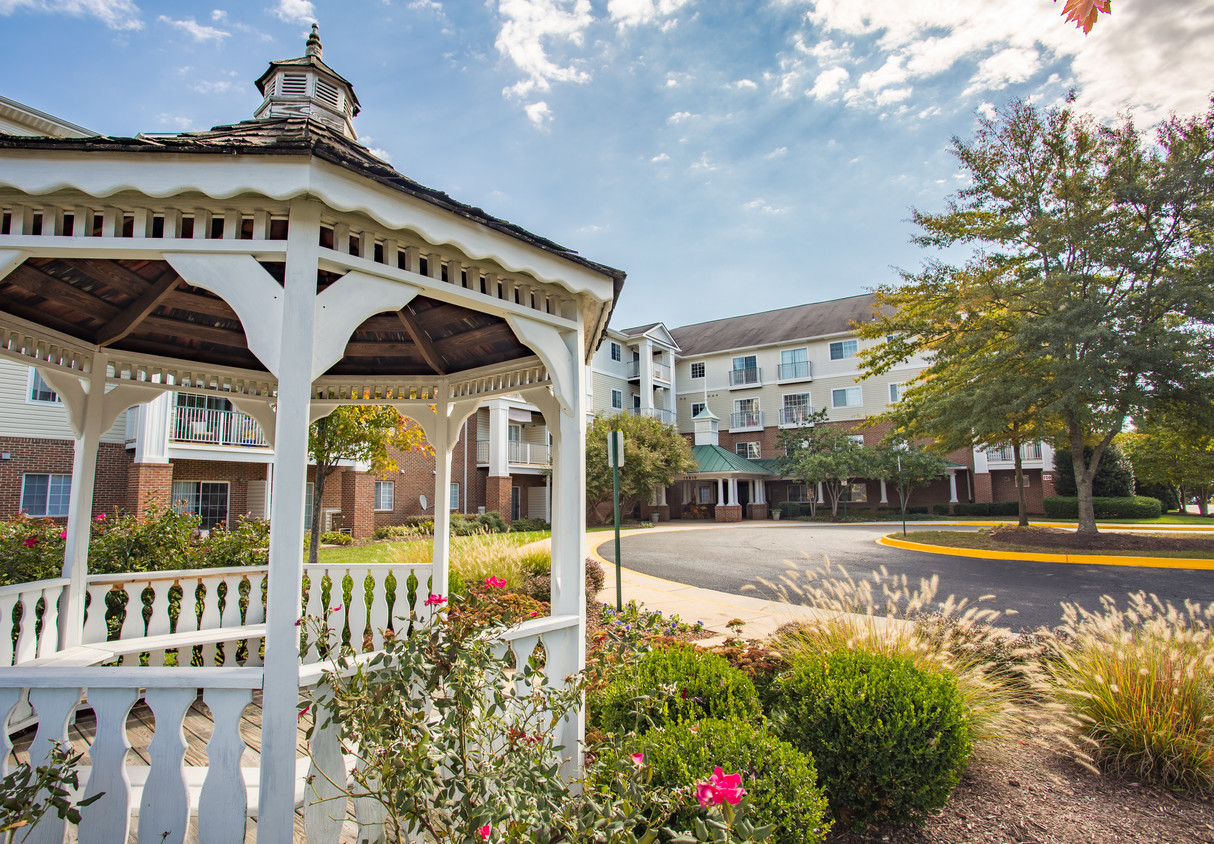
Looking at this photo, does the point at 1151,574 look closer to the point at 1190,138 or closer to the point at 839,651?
the point at 1190,138

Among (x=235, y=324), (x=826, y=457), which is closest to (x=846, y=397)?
(x=826, y=457)

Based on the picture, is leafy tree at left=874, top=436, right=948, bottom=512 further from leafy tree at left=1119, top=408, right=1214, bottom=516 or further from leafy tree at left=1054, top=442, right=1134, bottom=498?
leafy tree at left=1119, top=408, right=1214, bottom=516

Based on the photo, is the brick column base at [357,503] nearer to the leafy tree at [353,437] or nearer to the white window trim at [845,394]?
the leafy tree at [353,437]

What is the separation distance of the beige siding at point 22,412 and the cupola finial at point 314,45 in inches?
590

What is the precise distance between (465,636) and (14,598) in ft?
12.7

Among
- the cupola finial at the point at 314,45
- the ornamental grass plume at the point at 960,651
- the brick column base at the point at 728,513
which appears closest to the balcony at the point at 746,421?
the brick column base at the point at 728,513

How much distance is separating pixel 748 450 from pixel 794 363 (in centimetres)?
694

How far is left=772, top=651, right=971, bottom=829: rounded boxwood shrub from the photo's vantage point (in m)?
3.26

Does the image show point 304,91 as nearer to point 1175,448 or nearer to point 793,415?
point 1175,448

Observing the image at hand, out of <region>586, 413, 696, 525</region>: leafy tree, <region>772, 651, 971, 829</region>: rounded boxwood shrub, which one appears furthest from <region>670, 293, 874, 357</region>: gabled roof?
<region>772, 651, 971, 829</region>: rounded boxwood shrub

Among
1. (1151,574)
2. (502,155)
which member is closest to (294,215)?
(502,155)

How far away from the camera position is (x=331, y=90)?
16.1ft

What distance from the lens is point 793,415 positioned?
4103cm

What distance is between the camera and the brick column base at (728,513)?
35.9 m
